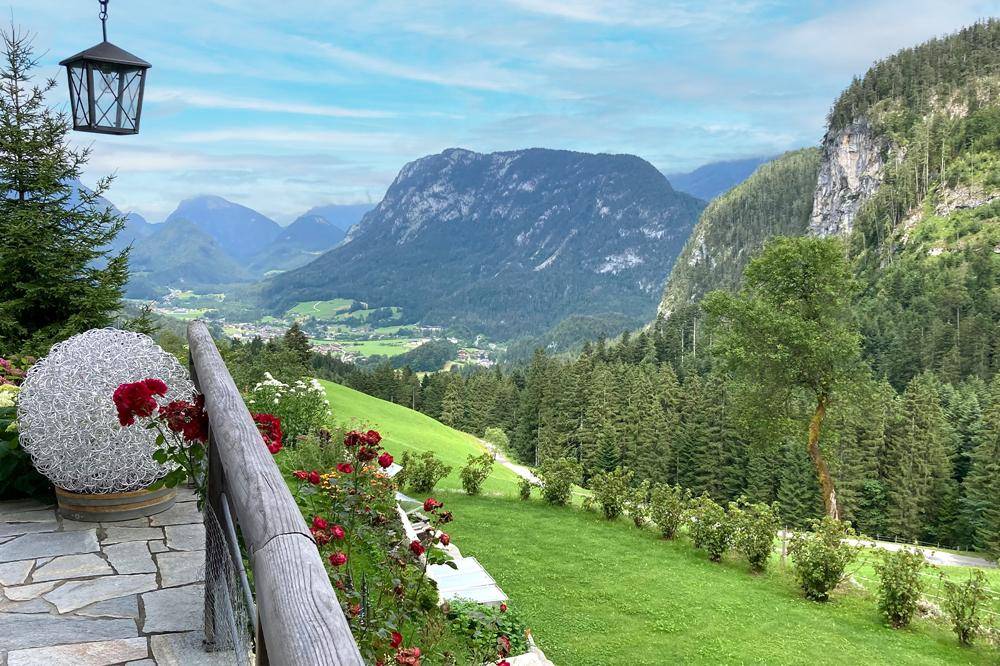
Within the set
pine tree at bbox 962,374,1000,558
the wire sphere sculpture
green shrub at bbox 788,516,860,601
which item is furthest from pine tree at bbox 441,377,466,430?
the wire sphere sculpture

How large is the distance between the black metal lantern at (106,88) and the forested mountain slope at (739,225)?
142m

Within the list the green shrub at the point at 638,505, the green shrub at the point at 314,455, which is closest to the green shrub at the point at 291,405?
the green shrub at the point at 314,455

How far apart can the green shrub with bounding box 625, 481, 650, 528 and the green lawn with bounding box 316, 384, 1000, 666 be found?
195 millimetres

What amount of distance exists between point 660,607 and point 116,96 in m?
7.26

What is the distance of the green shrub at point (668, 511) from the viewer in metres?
10.7

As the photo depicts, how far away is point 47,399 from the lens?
4.27 metres

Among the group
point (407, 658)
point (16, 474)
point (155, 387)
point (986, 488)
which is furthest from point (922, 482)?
point (155, 387)

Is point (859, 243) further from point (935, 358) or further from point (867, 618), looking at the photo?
point (867, 618)

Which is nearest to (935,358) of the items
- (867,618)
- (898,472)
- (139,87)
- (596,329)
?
(898,472)

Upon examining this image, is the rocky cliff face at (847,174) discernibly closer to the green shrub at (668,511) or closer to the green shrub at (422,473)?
the green shrub at (668,511)

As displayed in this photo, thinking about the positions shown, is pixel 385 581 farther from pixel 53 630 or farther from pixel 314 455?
pixel 314 455

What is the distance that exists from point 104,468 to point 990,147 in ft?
375

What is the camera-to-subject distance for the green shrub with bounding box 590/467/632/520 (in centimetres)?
1166

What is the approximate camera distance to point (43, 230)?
963cm
